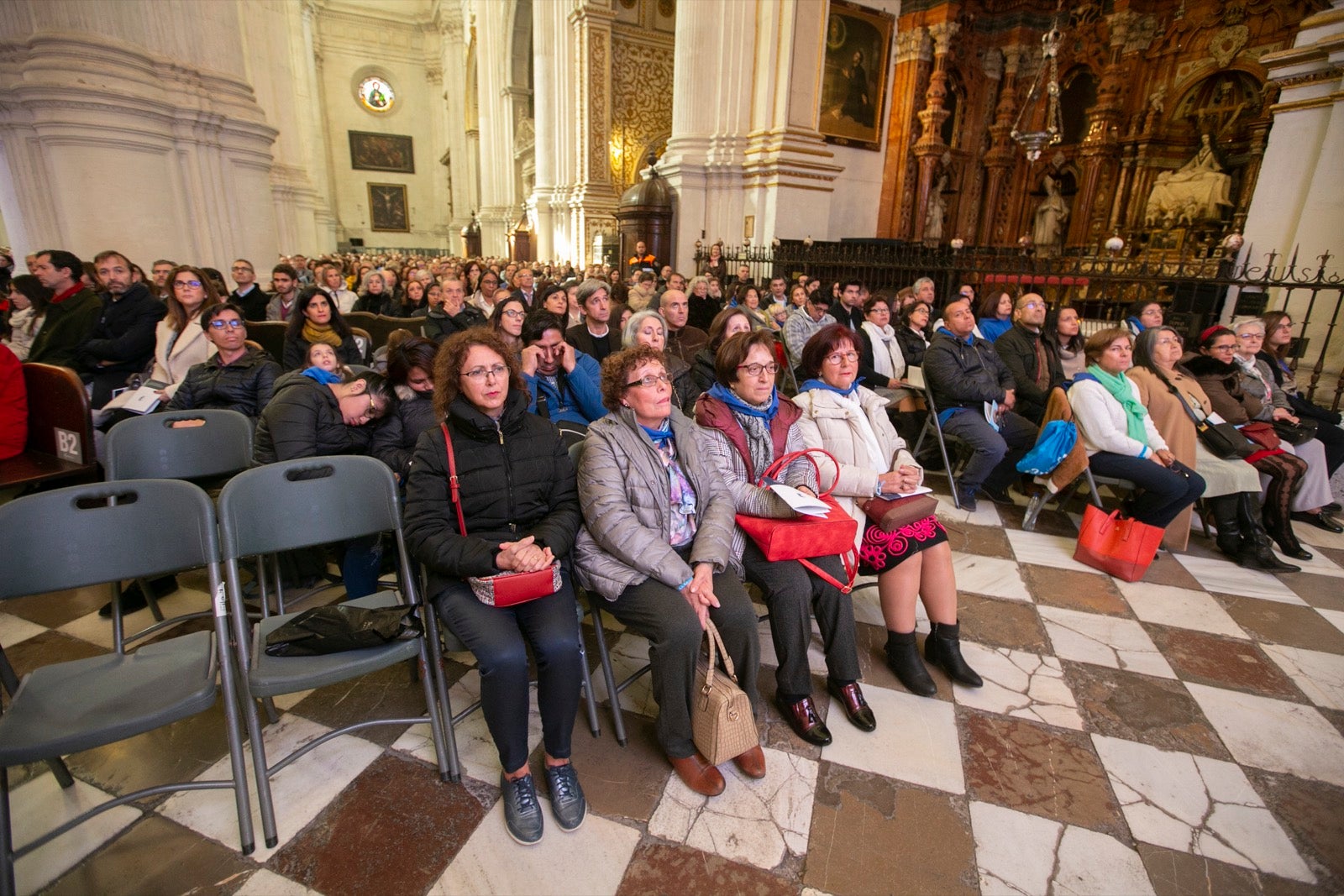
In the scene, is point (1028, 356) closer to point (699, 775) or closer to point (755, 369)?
point (755, 369)

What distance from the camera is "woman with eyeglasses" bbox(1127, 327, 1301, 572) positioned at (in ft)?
11.7

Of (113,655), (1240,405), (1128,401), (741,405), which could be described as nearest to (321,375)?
(113,655)

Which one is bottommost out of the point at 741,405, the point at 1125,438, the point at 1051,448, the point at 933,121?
the point at 1051,448

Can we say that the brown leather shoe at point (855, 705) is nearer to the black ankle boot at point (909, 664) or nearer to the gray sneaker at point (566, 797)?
the black ankle boot at point (909, 664)

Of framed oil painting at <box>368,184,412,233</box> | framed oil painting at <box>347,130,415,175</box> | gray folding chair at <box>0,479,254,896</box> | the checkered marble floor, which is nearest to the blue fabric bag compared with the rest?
the checkered marble floor

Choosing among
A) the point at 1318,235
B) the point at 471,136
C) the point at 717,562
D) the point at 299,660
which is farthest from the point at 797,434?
the point at 471,136

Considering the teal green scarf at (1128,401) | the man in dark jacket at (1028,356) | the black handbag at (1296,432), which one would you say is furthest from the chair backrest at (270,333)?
the black handbag at (1296,432)

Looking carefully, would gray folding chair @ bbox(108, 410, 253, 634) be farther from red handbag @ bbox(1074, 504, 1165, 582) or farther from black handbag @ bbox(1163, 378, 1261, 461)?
black handbag @ bbox(1163, 378, 1261, 461)

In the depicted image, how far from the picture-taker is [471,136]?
24234 mm

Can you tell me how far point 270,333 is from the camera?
4754 millimetres

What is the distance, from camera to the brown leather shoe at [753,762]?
2.01m

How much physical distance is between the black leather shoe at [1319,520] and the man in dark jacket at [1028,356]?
180cm

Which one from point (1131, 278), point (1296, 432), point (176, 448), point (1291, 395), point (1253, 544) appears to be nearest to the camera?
point (176, 448)

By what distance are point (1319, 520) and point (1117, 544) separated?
84.7 inches
